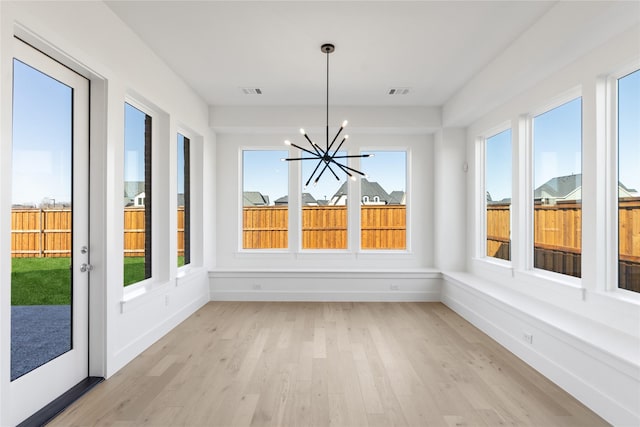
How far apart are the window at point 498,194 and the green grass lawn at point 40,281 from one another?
14.4 ft

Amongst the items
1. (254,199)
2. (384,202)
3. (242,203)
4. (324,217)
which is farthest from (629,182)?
(242,203)

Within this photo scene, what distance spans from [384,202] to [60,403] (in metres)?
4.66

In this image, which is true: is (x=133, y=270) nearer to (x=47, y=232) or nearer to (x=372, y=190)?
(x=47, y=232)

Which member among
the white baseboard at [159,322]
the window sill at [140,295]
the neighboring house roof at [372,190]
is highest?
the neighboring house roof at [372,190]

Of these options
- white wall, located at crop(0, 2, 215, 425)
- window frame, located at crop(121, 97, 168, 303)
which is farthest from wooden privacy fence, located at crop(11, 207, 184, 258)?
window frame, located at crop(121, 97, 168, 303)

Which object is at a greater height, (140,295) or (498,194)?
(498,194)

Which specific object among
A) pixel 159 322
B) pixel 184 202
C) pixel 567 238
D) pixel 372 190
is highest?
pixel 372 190

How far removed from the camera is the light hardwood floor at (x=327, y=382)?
7.51ft

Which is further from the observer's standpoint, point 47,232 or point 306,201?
point 306,201

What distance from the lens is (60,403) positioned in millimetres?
2420

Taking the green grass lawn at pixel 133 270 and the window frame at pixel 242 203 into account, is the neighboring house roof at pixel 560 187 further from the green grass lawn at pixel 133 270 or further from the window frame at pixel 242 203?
the green grass lawn at pixel 133 270

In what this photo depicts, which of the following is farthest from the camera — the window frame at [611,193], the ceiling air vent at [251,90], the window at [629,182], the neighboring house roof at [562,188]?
the ceiling air vent at [251,90]

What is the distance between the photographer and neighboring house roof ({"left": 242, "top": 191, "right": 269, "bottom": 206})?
5895 millimetres

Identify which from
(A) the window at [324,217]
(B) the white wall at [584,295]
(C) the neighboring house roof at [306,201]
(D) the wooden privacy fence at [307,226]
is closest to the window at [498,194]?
(B) the white wall at [584,295]
